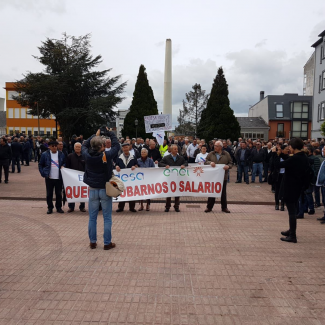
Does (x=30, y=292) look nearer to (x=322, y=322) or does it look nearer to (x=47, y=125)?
(x=322, y=322)

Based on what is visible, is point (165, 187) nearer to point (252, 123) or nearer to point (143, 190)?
point (143, 190)

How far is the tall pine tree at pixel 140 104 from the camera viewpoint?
44.6 metres

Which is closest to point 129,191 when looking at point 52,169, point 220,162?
point 52,169

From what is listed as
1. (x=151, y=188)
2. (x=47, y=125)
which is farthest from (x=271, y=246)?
(x=47, y=125)

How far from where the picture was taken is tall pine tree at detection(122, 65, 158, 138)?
44.6 metres

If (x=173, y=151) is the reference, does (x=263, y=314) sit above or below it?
below

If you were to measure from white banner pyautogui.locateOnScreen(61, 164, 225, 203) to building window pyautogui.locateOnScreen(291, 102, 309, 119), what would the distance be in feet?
187

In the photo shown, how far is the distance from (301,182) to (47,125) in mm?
71076

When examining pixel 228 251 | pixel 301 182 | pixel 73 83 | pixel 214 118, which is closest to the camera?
pixel 228 251

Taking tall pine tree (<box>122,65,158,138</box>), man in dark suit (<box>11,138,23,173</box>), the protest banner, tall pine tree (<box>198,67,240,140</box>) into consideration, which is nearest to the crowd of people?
the protest banner

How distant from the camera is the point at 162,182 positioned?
382 inches

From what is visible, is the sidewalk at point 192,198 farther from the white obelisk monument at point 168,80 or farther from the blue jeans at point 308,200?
the white obelisk monument at point 168,80

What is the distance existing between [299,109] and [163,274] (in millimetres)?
62844

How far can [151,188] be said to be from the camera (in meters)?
9.66
